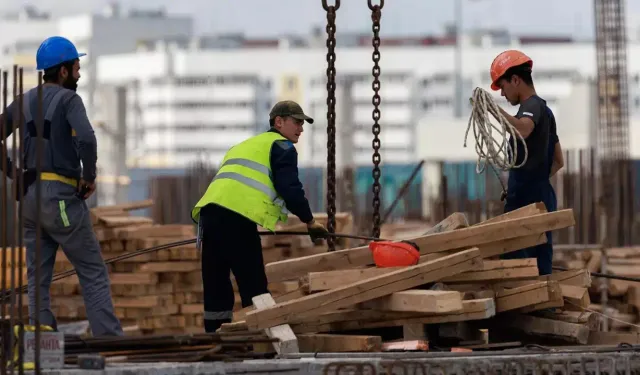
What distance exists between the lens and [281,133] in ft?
30.9

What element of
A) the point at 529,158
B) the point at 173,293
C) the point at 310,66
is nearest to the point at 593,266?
the point at 173,293

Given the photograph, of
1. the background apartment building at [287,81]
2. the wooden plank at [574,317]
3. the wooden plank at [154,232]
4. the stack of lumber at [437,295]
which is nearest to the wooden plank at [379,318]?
the stack of lumber at [437,295]

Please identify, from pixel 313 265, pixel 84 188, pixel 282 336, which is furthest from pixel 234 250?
pixel 282 336

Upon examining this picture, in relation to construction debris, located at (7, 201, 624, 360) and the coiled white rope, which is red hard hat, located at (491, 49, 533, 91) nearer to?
the coiled white rope

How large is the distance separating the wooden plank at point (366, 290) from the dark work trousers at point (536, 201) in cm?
112

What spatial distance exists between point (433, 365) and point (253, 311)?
42.7 inches

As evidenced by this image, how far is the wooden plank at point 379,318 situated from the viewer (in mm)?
8086

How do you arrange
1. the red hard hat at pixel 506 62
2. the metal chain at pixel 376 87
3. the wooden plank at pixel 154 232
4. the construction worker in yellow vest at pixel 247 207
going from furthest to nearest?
1. the wooden plank at pixel 154 232
2. the metal chain at pixel 376 87
3. the red hard hat at pixel 506 62
4. the construction worker in yellow vest at pixel 247 207

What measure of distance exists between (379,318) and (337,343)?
40cm

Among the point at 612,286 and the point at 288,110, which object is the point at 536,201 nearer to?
the point at 288,110

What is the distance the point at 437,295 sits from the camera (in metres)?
7.92

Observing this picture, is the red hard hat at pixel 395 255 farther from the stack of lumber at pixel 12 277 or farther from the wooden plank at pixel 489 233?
the stack of lumber at pixel 12 277

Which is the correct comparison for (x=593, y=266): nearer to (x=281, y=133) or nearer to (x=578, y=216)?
(x=281, y=133)

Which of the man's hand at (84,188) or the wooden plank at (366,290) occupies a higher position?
Answer: the man's hand at (84,188)
